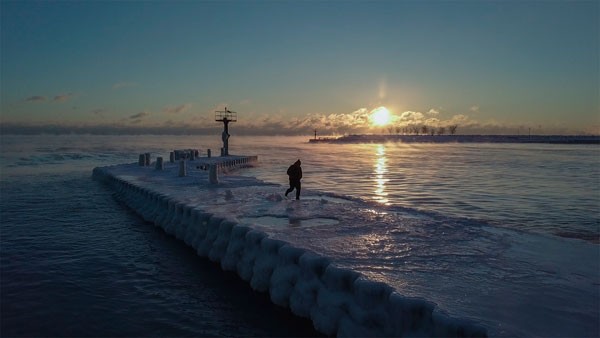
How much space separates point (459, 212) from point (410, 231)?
837 cm

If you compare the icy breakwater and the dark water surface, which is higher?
the icy breakwater

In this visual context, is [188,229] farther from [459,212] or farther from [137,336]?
[459,212]

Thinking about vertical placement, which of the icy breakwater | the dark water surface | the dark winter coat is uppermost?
the dark winter coat

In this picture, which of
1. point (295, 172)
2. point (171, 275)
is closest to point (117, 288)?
point (171, 275)

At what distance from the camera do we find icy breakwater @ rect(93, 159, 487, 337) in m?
6.39

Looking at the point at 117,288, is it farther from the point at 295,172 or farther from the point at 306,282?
the point at 295,172

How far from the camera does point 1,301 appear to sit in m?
9.23

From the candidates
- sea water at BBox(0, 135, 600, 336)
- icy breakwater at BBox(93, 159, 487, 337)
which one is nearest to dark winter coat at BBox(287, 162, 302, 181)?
icy breakwater at BBox(93, 159, 487, 337)

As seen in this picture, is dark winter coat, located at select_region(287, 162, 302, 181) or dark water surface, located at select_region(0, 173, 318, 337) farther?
dark winter coat, located at select_region(287, 162, 302, 181)

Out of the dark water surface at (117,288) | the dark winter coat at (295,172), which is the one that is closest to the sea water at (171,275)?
the dark water surface at (117,288)

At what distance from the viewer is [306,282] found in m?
8.52

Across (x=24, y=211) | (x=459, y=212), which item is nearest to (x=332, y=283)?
(x=459, y=212)

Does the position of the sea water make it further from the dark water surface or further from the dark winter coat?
the dark winter coat

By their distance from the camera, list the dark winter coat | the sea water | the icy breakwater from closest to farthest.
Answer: the icy breakwater, the sea water, the dark winter coat
